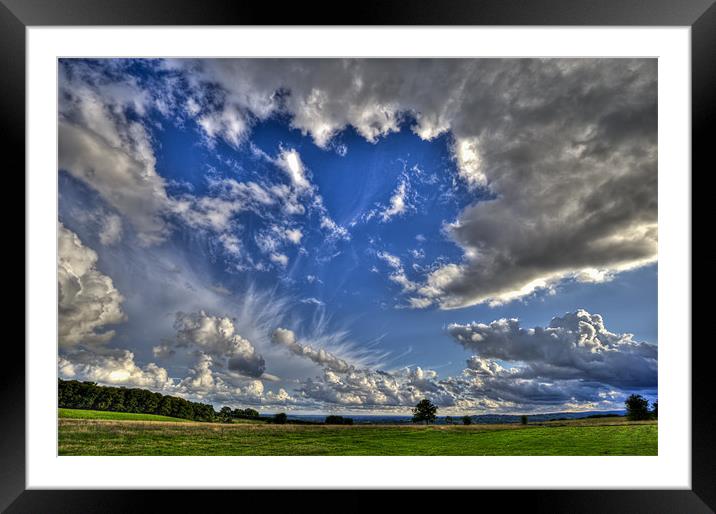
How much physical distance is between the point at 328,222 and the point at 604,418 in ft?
9.54

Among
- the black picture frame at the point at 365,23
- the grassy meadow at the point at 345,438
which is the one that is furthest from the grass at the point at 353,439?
the black picture frame at the point at 365,23

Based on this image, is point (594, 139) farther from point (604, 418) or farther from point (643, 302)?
point (604, 418)

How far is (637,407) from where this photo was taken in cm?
375

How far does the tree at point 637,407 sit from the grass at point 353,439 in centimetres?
6

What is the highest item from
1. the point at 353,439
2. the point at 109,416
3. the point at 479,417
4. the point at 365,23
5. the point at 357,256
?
the point at 365,23

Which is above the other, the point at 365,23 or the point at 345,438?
the point at 365,23

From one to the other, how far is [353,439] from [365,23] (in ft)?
10.6

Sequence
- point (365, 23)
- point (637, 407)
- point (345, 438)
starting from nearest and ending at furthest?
point (365, 23), point (637, 407), point (345, 438)

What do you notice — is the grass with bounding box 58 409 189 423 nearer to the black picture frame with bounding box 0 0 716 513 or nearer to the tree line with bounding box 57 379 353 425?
the tree line with bounding box 57 379 353 425

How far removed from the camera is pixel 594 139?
3.65 metres

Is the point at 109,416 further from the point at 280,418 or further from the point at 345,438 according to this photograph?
the point at 345,438

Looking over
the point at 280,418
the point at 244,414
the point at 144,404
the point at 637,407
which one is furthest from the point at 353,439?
the point at 637,407

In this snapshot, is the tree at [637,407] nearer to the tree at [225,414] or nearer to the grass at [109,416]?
the tree at [225,414]

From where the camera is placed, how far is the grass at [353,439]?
350cm
